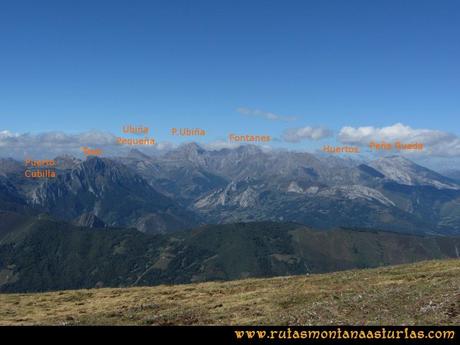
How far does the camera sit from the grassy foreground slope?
33719mm

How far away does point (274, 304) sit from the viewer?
1693 inches

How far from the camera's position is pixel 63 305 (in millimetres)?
56156

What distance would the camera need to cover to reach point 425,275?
51.5 metres

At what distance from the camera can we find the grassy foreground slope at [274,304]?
111 ft
